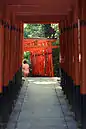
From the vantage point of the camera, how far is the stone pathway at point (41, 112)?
29.6 feet

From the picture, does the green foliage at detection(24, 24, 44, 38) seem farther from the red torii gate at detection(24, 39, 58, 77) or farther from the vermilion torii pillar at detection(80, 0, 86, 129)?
the vermilion torii pillar at detection(80, 0, 86, 129)

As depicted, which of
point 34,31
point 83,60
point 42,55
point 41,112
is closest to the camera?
point 83,60

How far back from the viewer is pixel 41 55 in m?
22.8

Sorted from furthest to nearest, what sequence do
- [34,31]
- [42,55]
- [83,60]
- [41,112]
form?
[34,31], [42,55], [41,112], [83,60]

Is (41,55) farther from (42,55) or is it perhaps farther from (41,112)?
(41,112)

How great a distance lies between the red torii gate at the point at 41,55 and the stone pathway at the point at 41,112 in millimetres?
7131

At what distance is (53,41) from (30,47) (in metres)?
1.50

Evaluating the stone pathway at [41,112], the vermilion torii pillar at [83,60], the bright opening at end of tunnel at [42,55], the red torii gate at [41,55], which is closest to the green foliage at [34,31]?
the bright opening at end of tunnel at [42,55]

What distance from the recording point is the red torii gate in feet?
73.3

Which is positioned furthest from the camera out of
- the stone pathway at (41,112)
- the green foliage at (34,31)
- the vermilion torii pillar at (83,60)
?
the green foliage at (34,31)

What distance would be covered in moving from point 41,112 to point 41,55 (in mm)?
12258

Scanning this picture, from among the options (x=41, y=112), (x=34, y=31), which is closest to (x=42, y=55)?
(x=34, y=31)

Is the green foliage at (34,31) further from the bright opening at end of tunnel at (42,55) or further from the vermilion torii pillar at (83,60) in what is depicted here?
the vermilion torii pillar at (83,60)

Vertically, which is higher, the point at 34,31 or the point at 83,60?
the point at 34,31
